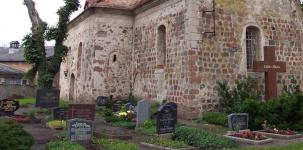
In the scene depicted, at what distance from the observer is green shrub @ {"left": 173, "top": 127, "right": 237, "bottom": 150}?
32.9ft

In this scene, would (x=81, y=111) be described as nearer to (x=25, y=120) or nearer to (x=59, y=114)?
(x=59, y=114)

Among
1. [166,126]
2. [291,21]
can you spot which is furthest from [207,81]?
[291,21]

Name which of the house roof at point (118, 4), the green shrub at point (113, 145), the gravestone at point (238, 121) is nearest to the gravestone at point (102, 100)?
the house roof at point (118, 4)

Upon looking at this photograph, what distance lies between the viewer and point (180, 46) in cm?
1750

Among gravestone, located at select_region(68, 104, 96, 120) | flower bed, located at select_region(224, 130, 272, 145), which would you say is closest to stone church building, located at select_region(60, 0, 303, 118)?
flower bed, located at select_region(224, 130, 272, 145)

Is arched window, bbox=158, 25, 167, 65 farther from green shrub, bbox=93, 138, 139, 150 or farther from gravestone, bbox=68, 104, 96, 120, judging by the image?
green shrub, bbox=93, 138, 139, 150

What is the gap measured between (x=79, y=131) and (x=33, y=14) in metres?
17.1

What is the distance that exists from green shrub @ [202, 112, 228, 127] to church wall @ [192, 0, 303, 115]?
27.0 inches

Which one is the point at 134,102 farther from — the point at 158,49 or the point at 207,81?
the point at 207,81

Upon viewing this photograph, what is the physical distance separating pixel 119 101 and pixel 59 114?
648 centimetres

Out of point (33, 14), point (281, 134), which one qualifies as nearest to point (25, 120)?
point (281, 134)

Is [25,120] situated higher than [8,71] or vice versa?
[8,71]

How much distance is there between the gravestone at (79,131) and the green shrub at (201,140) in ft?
8.85

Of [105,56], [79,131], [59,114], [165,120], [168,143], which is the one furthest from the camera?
[105,56]
